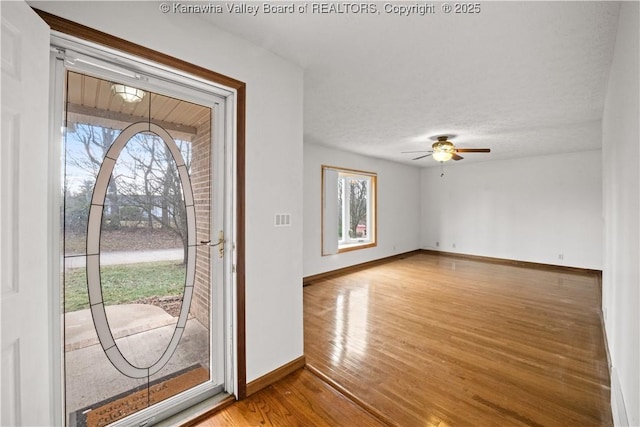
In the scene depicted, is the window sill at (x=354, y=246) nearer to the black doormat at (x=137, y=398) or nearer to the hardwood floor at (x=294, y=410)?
the hardwood floor at (x=294, y=410)

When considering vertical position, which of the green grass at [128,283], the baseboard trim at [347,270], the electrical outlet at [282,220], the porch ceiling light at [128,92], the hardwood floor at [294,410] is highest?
the porch ceiling light at [128,92]

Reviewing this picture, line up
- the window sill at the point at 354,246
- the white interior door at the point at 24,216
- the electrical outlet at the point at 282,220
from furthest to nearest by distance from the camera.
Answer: the window sill at the point at 354,246 < the electrical outlet at the point at 282,220 < the white interior door at the point at 24,216

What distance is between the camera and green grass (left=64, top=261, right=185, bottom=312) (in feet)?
4.69

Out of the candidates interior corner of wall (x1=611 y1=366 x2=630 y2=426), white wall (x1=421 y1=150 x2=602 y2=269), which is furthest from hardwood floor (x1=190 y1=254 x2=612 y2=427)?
white wall (x1=421 y1=150 x2=602 y2=269)

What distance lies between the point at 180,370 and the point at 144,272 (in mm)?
700

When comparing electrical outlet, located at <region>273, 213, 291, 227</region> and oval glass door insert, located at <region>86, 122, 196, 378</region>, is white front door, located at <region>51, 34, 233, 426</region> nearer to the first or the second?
oval glass door insert, located at <region>86, 122, 196, 378</region>

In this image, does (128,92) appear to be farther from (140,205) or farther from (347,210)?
(347,210)

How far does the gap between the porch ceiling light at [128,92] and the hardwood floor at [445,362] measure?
1965mm

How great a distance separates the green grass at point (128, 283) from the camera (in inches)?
56.2

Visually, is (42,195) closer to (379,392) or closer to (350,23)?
(350,23)

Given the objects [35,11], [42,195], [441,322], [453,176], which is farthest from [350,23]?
[453,176]

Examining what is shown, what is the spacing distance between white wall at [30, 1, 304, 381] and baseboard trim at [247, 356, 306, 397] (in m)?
0.03

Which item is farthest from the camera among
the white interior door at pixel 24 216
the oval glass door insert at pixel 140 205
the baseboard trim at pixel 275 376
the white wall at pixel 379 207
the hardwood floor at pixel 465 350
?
the white wall at pixel 379 207

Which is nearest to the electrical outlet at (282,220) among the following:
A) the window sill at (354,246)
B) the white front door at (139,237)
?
the white front door at (139,237)
